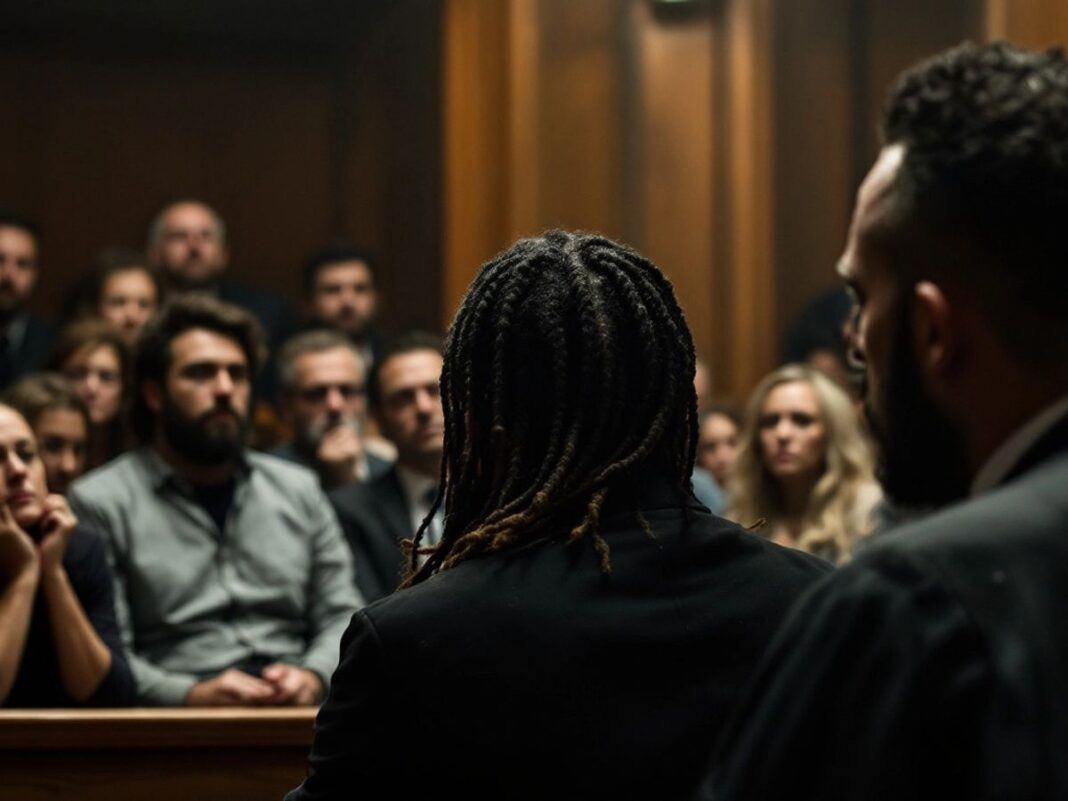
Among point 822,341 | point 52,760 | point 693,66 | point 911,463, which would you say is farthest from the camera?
point 693,66

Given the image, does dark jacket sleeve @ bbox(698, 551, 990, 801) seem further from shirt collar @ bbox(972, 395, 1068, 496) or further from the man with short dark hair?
the man with short dark hair

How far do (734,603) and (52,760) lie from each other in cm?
167

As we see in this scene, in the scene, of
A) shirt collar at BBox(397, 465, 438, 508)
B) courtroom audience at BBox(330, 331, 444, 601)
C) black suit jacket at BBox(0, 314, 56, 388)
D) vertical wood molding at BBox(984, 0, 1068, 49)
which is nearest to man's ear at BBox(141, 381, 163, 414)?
courtroom audience at BBox(330, 331, 444, 601)

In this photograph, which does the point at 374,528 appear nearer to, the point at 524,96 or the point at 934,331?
the point at 524,96

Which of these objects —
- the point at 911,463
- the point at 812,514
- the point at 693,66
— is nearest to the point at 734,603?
the point at 911,463

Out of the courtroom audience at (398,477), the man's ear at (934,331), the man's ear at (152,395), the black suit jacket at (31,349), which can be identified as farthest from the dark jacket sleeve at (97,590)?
the man's ear at (934,331)

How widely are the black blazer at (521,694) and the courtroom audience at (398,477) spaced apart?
2866 millimetres

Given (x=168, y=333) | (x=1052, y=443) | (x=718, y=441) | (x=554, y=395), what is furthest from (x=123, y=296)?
(x=1052, y=443)

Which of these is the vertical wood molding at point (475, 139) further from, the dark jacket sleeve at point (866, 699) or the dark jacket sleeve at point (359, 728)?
the dark jacket sleeve at point (866, 699)

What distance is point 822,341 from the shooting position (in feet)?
21.4

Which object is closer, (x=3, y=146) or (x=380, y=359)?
(x=380, y=359)

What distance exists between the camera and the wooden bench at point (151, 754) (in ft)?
9.50

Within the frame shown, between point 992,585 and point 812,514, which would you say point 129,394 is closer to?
point 812,514

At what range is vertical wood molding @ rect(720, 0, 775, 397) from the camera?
7074 millimetres
